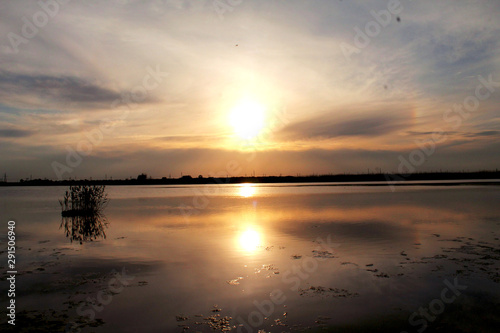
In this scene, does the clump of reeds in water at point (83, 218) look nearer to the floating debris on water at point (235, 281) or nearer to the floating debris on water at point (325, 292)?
the floating debris on water at point (235, 281)

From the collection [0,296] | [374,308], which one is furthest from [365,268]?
[0,296]

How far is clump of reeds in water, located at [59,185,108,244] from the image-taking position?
782 inches

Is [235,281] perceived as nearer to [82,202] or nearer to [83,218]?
[83,218]

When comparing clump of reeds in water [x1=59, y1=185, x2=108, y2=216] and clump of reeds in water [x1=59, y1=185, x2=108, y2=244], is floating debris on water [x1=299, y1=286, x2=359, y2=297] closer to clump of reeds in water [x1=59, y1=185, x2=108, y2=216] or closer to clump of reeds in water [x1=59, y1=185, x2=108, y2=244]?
clump of reeds in water [x1=59, y1=185, x2=108, y2=244]

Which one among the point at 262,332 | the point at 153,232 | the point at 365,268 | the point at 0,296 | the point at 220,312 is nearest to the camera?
the point at 262,332

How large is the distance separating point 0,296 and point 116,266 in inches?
150

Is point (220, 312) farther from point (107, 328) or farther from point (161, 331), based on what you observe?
point (107, 328)

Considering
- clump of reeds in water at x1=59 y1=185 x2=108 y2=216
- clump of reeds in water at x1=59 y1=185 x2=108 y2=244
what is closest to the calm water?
clump of reeds in water at x1=59 y1=185 x2=108 y2=244

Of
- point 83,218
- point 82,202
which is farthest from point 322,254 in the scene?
point 82,202

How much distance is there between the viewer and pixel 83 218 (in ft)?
88.6

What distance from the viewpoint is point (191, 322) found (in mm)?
7301

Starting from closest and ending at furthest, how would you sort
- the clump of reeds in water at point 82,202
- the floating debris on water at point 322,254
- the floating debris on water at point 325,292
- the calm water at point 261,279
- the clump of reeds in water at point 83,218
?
the calm water at point 261,279
the floating debris on water at point 325,292
the floating debris on water at point 322,254
the clump of reeds in water at point 83,218
the clump of reeds in water at point 82,202

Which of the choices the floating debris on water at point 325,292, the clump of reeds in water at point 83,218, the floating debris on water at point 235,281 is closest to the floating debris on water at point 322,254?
the floating debris on water at point 325,292

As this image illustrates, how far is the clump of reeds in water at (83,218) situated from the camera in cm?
1986
